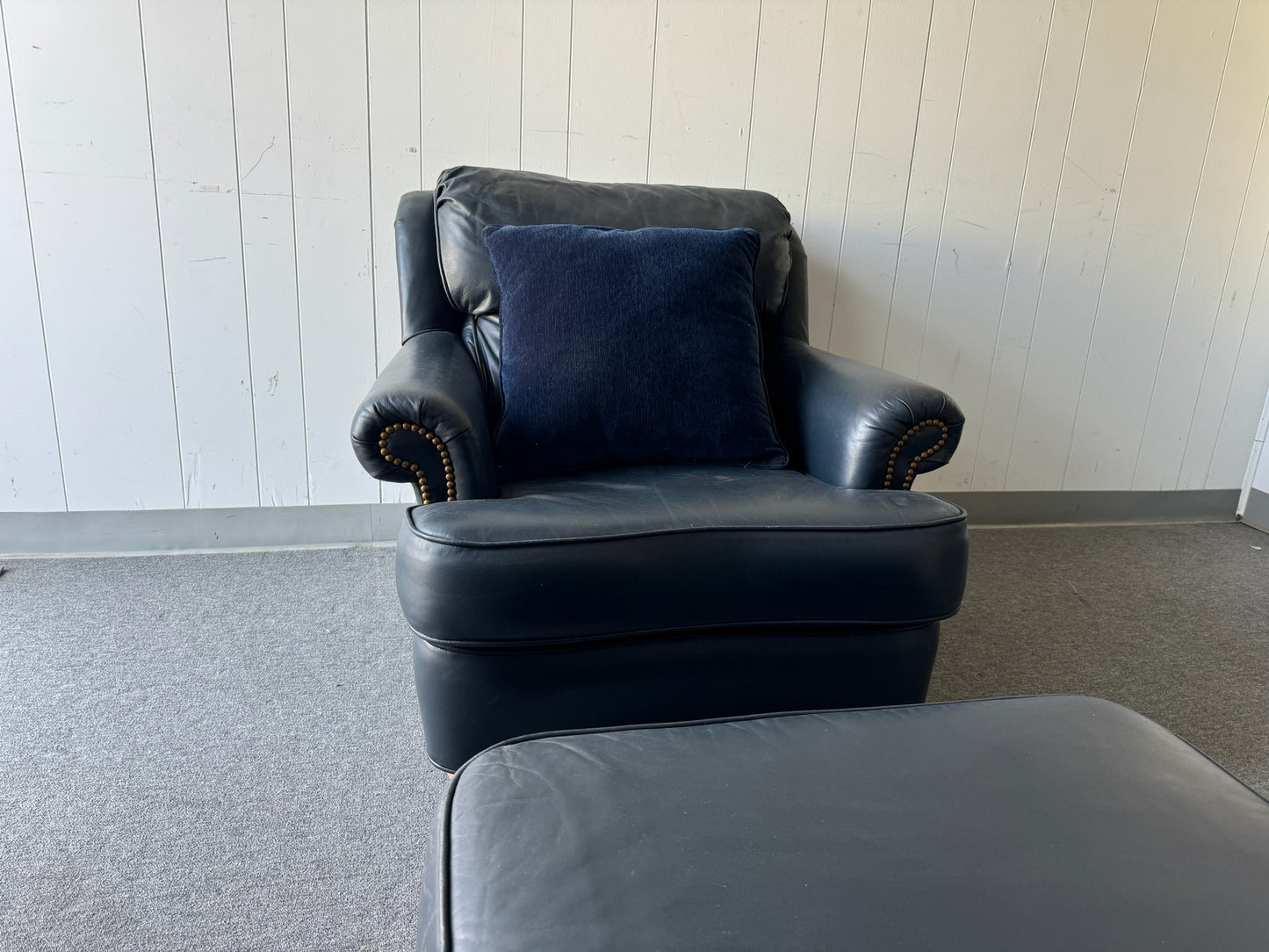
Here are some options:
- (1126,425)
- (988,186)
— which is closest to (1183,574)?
(1126,425)

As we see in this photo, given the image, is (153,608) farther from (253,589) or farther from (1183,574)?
(1183,574)

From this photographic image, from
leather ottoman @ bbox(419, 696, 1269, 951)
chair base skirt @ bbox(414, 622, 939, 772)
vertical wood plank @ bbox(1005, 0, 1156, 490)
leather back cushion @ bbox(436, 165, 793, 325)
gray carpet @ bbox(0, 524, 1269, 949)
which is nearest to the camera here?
leather ottoman @ bbox(419, 696, 1269, 951)

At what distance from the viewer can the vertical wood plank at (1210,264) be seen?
2328mm

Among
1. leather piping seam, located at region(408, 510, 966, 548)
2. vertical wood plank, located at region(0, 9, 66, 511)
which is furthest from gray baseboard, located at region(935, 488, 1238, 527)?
vertical wood plank, located at region(0, 9, 66, 511)

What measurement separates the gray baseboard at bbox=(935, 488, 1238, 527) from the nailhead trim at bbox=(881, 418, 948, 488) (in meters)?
1.17

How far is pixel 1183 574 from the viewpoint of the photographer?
7.41 feet

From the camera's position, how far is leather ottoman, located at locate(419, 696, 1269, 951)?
548 mm

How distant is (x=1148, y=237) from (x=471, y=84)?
197 cm

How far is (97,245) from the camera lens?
1875 mm

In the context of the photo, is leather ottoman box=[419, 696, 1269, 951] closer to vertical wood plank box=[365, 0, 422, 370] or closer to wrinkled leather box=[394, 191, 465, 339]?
wrinkled leather box=[394, 191, 465, 339]

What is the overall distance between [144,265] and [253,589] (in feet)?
2.61

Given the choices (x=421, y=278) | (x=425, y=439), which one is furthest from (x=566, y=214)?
(x=425, y=439)

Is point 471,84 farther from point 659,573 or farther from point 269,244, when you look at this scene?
point 659,573

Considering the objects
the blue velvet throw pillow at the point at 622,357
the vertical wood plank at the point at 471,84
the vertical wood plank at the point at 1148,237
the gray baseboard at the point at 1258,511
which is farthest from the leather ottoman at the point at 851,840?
the gray baseboard at the point at 1258,511
